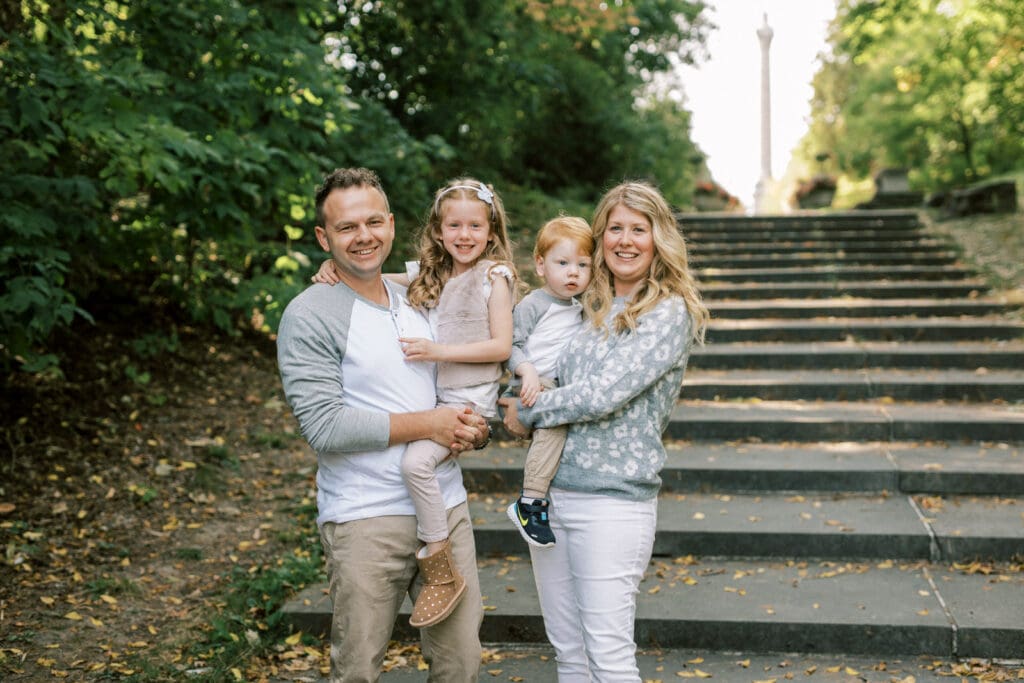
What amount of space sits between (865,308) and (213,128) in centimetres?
590

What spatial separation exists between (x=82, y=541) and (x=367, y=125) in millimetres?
3752

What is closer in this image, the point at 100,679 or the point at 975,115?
the point at 100,679

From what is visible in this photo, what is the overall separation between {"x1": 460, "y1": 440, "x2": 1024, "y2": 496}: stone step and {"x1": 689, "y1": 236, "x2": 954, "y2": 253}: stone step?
4.92 meters

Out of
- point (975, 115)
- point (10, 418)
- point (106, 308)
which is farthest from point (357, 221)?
point (975, 115)

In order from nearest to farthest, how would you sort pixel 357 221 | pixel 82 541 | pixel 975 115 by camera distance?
pixel 357 221 < pixel 82 541 < pixel 975 115

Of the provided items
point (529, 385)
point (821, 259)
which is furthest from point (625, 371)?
point (821, 259)

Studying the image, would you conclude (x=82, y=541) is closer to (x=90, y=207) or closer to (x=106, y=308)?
(x=90, y=207)

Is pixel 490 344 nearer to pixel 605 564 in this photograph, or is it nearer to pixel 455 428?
pixel 455 428

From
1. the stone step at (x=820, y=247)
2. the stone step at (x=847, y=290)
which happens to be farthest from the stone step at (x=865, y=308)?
the stone step at (x=820, y=247)

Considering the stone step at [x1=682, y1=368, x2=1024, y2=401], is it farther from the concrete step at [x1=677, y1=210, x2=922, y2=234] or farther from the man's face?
the concrete step at [x1=677, y1=210, x2=922, y2=234]

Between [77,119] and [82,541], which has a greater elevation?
[77,119]

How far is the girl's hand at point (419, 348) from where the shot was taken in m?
2.40

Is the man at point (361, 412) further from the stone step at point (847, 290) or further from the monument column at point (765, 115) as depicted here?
the monument column at point (765, 115)

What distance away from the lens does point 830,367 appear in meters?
7.06
